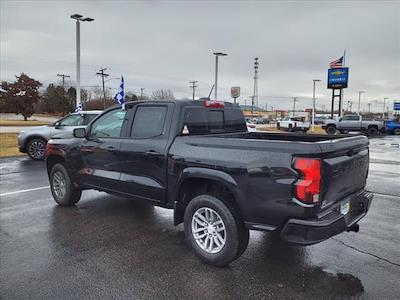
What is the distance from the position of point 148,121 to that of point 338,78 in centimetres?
3873

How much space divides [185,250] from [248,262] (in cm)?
83

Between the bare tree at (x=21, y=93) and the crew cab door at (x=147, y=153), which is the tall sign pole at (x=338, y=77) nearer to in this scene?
the crew cab door at (x=147, y=153)

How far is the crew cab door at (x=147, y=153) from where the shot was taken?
4.57 meters

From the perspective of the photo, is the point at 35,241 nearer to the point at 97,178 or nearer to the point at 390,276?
the point at 97,178

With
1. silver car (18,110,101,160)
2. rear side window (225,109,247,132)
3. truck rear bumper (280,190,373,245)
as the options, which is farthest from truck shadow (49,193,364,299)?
silver car (18,110,101,160)

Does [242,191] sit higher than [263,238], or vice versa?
[242,191]

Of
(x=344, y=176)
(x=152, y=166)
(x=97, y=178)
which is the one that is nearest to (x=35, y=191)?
(x=97, y=178)

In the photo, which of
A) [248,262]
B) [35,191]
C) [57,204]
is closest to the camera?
[248,262]

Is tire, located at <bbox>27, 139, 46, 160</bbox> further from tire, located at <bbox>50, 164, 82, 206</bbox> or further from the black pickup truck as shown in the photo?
the black pickup truck

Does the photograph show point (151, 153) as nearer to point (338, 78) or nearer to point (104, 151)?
point (104, 151)

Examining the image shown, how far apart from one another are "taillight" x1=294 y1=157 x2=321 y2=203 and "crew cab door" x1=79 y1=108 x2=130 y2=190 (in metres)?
2.80

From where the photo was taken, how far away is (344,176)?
144 inches

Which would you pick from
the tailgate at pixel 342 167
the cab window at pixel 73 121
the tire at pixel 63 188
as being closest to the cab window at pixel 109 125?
the tire at pixel 63 188

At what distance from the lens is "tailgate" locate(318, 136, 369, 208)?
335 cm
